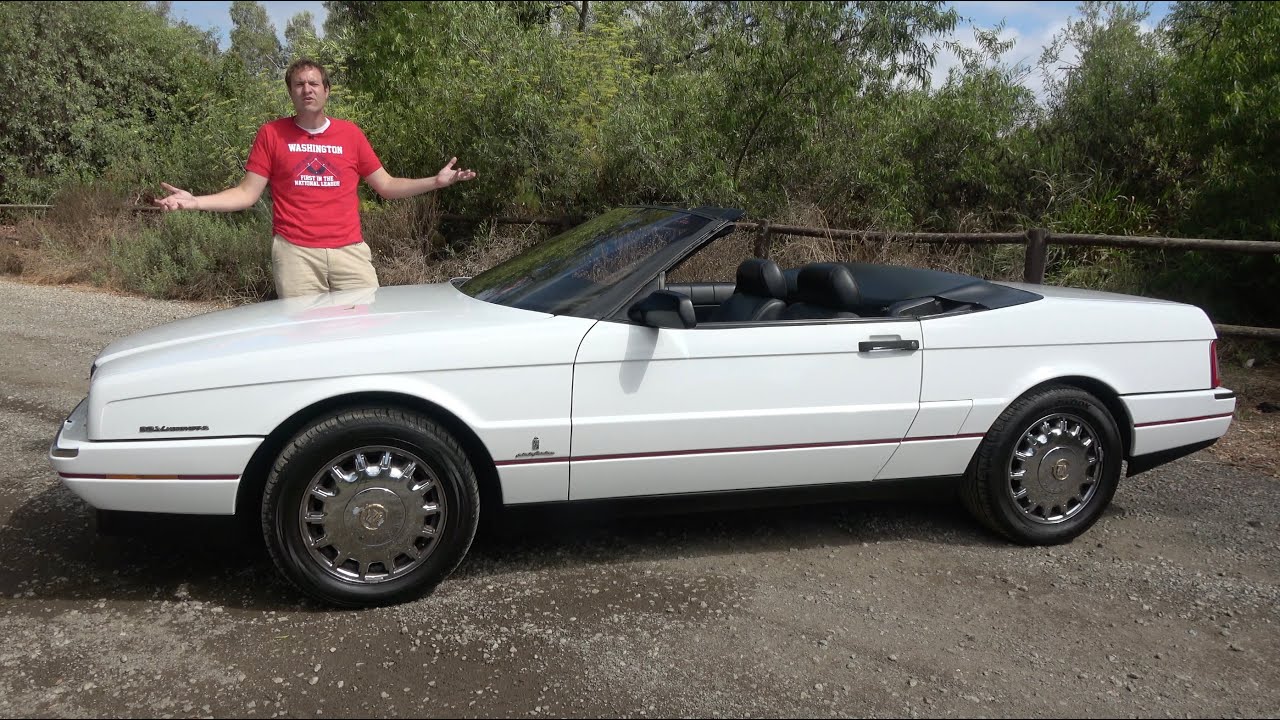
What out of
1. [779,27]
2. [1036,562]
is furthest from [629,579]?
[779,27]

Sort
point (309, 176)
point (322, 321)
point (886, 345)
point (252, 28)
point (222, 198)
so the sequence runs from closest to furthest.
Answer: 1. point (322, 321)
2. point (886, 345)
3. point (222, 198)
4. point (309, 176)
5. point (252, 28)

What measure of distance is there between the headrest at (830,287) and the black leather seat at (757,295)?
0.40ft

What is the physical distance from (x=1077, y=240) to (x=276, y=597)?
22.1ft

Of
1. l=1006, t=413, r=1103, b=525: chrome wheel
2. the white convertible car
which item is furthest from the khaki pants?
l=1006, t=413, r=1103, b=525: chrome wheel

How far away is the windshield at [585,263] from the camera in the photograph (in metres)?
3.81

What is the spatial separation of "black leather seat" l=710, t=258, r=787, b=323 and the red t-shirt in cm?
192

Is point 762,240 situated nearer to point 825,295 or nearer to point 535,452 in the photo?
point 825,295

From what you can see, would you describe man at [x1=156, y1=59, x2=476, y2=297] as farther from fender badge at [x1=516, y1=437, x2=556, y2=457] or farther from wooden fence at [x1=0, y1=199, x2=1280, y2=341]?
wooden fence at [x1=0, y1=199, x2=1280, y2=341]

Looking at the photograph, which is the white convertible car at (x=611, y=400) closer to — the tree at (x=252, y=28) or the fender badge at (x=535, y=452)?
the fender badge at (x=535, y=452)

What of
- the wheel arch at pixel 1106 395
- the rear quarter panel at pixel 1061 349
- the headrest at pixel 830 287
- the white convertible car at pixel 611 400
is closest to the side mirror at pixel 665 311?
the white convertible car at pixel 611 400

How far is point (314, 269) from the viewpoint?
498cm

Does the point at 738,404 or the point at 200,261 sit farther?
the point at 200,261

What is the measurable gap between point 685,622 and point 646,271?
1.32 m

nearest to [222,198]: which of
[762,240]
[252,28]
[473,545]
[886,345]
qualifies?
[473,545]
